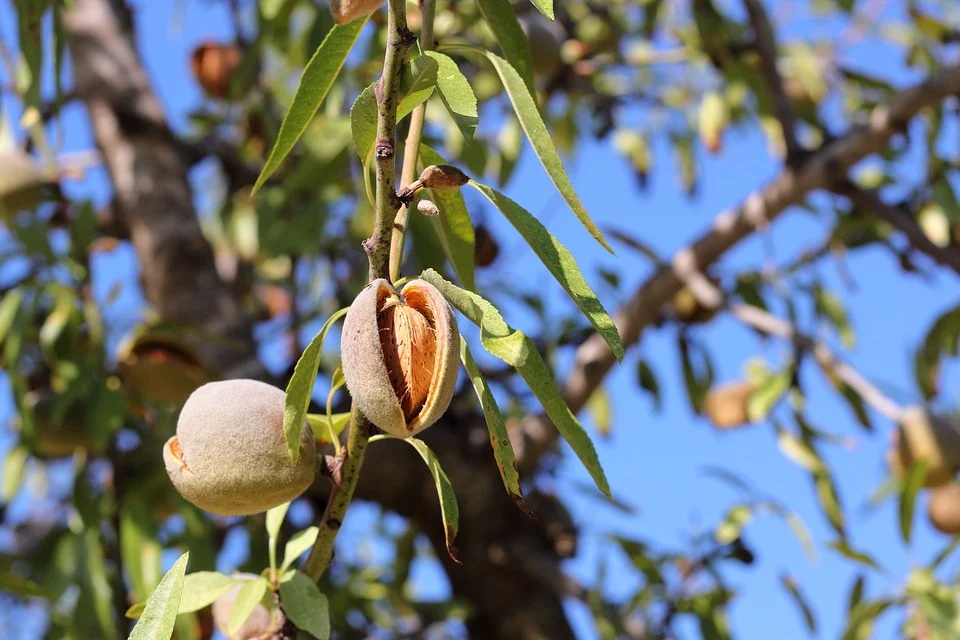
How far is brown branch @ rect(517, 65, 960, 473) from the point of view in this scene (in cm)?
155

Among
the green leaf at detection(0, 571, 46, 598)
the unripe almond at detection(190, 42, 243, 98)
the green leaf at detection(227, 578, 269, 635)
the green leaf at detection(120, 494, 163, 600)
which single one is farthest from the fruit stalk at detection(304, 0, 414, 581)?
the unripe almond at detection(190, 42, 243, 98)

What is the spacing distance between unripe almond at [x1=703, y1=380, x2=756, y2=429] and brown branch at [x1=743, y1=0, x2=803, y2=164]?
0.60 metres

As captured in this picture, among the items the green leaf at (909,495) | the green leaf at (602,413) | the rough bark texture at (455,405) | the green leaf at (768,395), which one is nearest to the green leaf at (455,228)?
the rough bark texture at (455,405)

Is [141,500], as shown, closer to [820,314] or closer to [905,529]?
[905,529]

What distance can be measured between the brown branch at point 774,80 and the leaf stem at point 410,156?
3.36ft

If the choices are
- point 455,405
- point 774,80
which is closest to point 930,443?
point 774,80

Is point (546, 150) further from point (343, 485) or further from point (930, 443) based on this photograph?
point (930, 443)

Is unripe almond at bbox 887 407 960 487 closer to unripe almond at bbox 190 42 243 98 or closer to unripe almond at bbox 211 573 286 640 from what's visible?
unripe almond at bbox 211 573 286 640

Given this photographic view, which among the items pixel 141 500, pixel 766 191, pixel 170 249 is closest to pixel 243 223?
pixel 170 249

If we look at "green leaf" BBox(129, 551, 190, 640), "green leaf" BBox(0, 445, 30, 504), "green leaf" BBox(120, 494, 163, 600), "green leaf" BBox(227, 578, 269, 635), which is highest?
"green leaf" BBox(129, 551, 190, 640)

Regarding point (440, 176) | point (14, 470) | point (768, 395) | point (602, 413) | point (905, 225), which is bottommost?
→ point (602, 413)

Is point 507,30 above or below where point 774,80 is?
above

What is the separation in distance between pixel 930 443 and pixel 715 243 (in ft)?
1.78

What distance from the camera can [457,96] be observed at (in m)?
0.62
